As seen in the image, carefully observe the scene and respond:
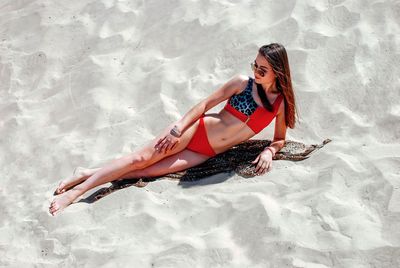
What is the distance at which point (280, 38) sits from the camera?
5.35 m

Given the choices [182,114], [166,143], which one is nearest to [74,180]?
[166,143]

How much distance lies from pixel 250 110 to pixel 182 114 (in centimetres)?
70

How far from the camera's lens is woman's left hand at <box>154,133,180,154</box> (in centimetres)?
434

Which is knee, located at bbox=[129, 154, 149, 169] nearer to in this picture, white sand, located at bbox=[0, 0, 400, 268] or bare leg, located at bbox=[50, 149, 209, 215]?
bare leg, located at bbox=[50, 149, 209, 215]

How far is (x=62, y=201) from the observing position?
4215 mm

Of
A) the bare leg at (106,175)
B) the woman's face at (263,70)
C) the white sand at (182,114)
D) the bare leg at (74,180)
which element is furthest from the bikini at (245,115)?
the bare leg at (74,180)

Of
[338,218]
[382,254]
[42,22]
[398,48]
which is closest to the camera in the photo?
[382,254]

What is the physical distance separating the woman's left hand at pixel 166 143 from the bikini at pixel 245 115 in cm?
20

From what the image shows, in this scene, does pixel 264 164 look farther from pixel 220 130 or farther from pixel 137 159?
pixel 137 159

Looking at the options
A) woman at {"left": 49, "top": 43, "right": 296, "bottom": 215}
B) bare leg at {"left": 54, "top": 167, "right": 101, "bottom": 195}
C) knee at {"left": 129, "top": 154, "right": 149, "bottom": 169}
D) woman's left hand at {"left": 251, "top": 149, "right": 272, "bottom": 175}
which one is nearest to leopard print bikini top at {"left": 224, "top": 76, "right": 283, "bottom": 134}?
woman at {"left": 49, "top": 43, "right": 296, "bottom": 215}

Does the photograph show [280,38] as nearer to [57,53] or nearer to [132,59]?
[132,59]

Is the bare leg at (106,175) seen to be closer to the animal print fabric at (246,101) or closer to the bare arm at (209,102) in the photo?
the bare arm at (209,102)

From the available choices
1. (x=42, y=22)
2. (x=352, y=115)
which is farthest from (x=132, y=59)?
(x=352, y=115)

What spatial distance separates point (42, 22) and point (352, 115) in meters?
3.15
